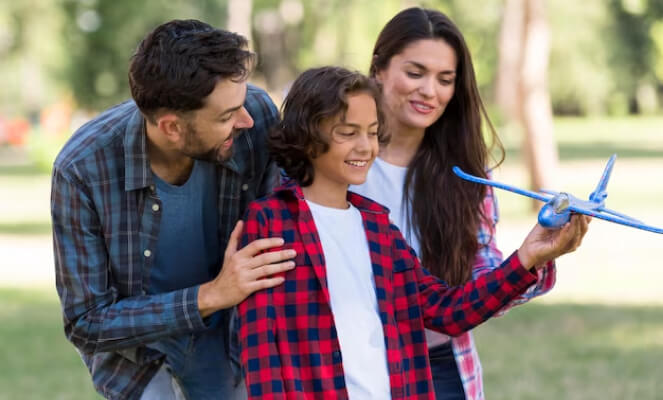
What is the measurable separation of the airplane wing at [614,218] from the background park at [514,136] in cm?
120

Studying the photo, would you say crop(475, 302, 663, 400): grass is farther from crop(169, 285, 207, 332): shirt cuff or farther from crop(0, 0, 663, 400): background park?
crop(169, 285, 207, 332): shirt cuff

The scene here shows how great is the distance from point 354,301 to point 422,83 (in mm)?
891

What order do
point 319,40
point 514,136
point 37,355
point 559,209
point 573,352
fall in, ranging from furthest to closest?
1. point 514,136
2. point 319,40
3. point 37,355
4. point 573,352
5. point 559,209

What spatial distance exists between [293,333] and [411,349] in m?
0.34

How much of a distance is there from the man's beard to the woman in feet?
1.80

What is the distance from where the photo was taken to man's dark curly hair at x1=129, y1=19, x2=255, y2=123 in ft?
8.94

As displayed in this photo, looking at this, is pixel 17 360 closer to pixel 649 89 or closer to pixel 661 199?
pixel 661 199

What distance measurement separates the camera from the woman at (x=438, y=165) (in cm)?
318

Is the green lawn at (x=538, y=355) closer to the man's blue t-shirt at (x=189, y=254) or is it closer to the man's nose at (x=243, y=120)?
the man's blue t-shirt at (x=189, y=254)

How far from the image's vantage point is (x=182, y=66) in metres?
2.72

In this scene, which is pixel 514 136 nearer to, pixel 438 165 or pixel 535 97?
pixel 535 97

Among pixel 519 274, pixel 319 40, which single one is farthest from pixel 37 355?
pixel 319 40

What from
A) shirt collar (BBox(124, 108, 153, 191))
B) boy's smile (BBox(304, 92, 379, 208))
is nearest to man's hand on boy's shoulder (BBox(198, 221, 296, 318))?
boy's smile (BBox(304, 92, 379, 208))

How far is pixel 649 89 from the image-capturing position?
4941 centimetres
